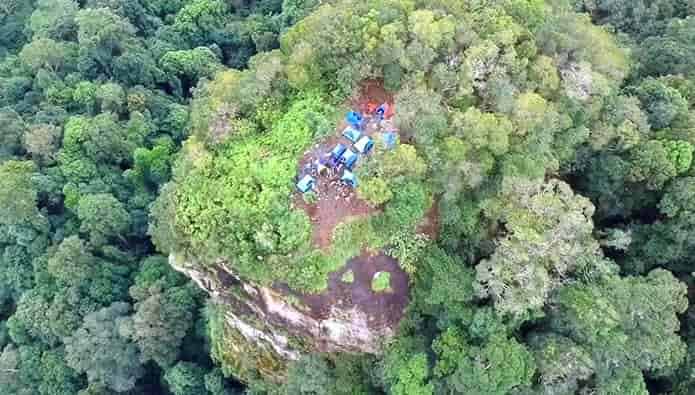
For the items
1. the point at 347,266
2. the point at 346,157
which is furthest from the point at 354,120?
the point at 347,266

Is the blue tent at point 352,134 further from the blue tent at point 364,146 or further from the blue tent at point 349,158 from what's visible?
the blue tent at point 349,158

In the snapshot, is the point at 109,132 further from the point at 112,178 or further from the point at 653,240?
the point at 653,240

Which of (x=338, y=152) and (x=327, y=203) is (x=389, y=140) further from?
(x=327, y=203)

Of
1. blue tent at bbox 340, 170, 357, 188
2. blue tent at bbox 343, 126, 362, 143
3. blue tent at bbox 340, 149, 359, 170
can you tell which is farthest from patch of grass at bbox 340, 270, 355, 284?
blue tent at bbox 343, 126, 362, 143

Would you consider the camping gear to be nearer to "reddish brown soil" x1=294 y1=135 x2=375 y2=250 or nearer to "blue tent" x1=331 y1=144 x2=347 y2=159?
"blue tent" x1=331 y1=144 x2=347 y2=159

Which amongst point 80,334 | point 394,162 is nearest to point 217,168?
point 394,162
